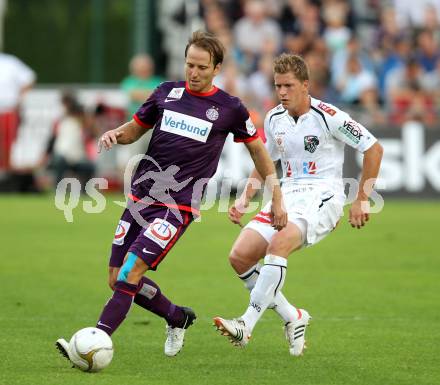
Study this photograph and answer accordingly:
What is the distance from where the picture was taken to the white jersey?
8.50m

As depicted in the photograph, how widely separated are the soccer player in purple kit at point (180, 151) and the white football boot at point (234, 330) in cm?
50

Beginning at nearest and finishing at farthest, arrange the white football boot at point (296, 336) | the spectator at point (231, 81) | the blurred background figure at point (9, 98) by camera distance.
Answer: the white football boot at point (296, 336), the spectator at point (231, 81), the blurred background figure at point (9, 98)

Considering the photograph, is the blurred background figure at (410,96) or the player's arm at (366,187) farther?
the blurred background figure at (410,96)

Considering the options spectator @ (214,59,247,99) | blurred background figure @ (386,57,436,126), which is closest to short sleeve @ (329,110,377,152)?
blurred background figure @ (386,57,436,126)

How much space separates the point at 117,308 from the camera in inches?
295

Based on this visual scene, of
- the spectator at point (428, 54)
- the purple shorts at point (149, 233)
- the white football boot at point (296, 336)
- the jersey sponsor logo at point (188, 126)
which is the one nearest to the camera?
the purple shorts at point (149, 233)

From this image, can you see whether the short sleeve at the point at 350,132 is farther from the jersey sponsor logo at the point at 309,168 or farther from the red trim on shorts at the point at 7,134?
the red trim on shorts at the point at 7,134

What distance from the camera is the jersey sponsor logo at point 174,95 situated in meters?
8.02

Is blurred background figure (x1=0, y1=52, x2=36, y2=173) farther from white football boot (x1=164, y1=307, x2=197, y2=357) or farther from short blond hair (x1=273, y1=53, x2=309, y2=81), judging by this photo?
white football boot (x1=164, y1=307, x2=197, y2=357)

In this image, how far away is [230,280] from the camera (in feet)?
39.4

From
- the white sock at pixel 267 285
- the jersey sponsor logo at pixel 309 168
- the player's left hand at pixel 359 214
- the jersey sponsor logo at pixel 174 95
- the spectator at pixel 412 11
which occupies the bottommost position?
the white sock at pixel 267 285

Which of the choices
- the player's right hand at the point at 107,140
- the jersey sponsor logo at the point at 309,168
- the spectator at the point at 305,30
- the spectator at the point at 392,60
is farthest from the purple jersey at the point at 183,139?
the spectator at the point at 392,60

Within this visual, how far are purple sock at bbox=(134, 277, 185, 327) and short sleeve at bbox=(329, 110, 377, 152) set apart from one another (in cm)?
177

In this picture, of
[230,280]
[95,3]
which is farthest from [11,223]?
[95,3]
